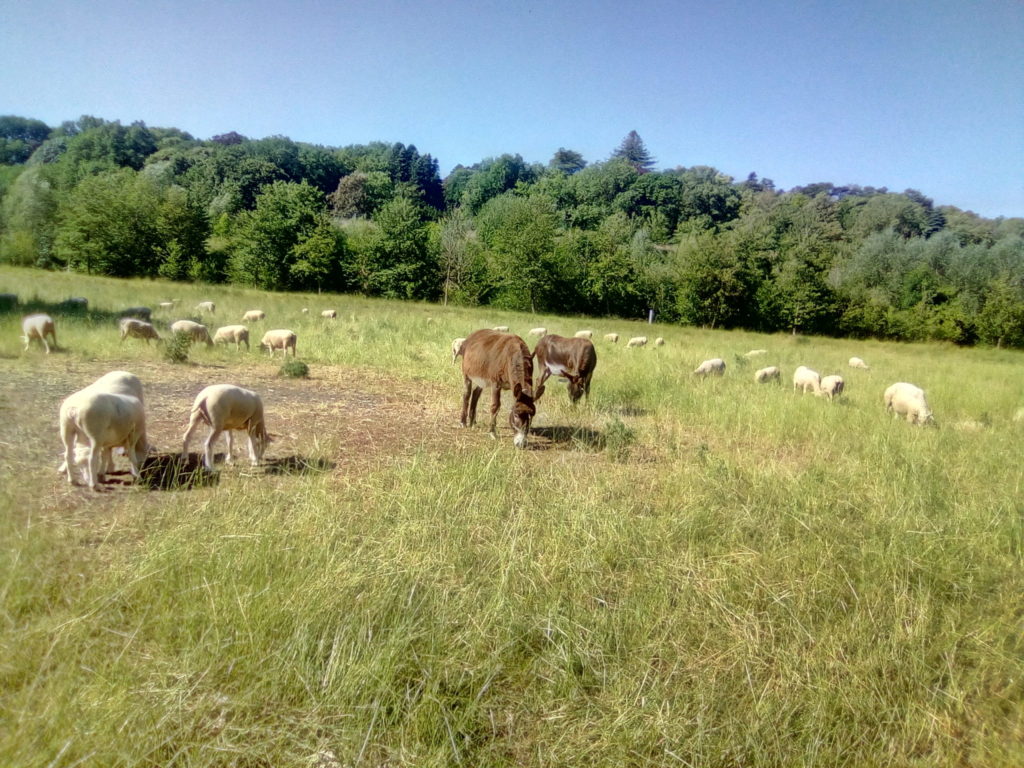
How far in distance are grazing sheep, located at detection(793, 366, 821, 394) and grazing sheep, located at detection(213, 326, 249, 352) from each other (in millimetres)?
14751

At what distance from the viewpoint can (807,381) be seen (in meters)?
15.1

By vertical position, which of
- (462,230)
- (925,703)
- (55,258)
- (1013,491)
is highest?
(462,230)

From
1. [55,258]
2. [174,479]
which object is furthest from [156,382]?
[55,258]

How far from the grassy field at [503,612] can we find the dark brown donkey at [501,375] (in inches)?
32.1

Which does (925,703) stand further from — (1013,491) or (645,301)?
(645,301)

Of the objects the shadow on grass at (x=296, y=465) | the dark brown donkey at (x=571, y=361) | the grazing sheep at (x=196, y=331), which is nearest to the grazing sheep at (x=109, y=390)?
the shadow on grass at (x=296, y=465)

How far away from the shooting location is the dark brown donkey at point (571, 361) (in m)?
11.9

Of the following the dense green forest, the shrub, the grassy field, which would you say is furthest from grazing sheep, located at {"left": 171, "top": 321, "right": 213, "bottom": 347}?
the dense green forest

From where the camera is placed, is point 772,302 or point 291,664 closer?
point 291,664

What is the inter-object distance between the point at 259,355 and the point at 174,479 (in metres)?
9.64

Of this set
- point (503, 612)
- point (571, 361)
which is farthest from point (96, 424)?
point (571, 361)

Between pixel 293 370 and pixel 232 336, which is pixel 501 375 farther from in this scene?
pixel 232 336

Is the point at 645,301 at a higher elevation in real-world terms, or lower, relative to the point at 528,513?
higher

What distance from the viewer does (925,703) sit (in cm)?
336
